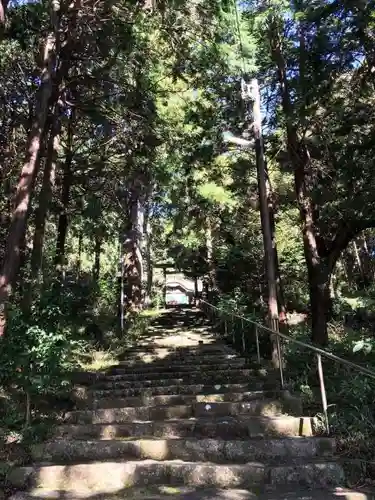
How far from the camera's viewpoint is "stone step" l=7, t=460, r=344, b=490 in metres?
4.57

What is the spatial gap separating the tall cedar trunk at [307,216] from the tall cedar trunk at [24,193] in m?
5.54

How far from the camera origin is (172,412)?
20.9 feet

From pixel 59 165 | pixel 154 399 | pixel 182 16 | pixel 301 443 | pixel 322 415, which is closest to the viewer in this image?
pixel 301 443

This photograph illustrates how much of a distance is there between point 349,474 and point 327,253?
8.42 meters

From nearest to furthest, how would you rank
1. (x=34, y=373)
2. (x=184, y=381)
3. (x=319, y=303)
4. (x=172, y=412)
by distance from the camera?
1. (x=34, y=373)
2. (x=172, y=412)
3. (x=184, y=381)
4. (x=319, y=303)

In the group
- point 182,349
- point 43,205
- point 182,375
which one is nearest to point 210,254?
point 182,349

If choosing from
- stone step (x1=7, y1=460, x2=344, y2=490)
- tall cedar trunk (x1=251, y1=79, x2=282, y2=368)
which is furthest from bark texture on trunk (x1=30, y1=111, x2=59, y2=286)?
stone step (x1=7, y1=460, x2=344, y2=490)

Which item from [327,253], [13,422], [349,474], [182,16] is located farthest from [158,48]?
[349,474]

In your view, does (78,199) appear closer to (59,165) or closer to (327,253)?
(59,165)

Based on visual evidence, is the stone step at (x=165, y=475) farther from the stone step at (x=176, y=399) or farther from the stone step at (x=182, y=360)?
the stone step at (x=182, y=360)

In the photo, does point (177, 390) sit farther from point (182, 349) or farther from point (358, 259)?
point (358, 259)

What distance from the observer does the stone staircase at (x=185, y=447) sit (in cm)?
455

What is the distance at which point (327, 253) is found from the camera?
12.5 meters

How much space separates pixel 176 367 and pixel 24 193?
4.03 metres
